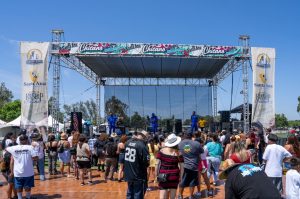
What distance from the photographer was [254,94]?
16.5m

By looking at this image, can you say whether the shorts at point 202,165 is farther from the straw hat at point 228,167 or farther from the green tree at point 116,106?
the green tree at point 116,106

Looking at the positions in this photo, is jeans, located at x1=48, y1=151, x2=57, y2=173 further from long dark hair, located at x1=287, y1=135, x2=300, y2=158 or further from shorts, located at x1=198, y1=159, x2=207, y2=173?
long dark hair, located at x1=287, y1=135, x2=300, y2=158

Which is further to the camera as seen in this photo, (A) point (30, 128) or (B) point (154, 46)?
(B) point (154, 46)

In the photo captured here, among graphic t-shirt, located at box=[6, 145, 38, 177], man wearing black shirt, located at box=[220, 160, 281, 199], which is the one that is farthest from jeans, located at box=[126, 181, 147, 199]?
man wearing black shirt, located at box=[220, 160, 281, 199]

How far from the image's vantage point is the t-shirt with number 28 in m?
5.79

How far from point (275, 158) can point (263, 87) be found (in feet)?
36.5

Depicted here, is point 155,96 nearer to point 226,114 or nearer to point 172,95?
point 172,95

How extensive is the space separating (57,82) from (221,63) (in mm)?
10547

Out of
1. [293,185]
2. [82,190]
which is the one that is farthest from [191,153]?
[82,190]

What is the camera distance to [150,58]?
2025 centimetres

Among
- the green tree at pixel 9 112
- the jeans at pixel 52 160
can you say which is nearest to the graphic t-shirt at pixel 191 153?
the jeans at pixel 52 160

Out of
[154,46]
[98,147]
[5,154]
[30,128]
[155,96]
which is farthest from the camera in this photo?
[155,96]

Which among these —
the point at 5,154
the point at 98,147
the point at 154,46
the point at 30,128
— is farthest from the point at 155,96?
the point at 5,154

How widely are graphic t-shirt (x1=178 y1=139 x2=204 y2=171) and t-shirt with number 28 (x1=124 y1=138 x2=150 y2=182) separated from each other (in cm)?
157
